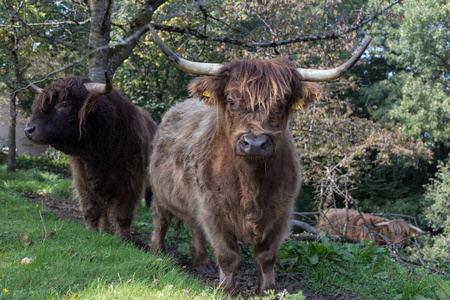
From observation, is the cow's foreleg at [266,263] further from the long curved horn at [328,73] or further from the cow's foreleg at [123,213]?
the cow's foreleg at [123,213]

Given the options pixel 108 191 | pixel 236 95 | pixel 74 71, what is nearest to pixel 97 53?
pixel 108 191

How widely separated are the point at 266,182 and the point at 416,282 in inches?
68.6

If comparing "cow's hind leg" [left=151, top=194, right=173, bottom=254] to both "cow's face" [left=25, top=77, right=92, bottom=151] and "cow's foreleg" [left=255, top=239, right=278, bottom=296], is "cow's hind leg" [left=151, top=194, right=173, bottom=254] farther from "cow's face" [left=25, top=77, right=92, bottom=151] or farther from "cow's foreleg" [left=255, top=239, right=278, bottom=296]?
"cow's foreleg" [left=255, top=239, right=278, bottom=296]

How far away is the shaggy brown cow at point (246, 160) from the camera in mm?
3338

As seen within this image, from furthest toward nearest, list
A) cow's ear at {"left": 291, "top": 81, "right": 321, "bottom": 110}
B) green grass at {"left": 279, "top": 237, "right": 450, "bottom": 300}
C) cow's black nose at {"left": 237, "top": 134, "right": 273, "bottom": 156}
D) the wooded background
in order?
the wooded background
green grass at {"left": 279, "top": 237, "right": 450, "bottom": 300}
cow's ear at {"left": 291, "top": 81, "right": 321, "bottom": 110}
cow's black nose at {"left": 237, "top": 134, "right": 273, "bottom": 156}

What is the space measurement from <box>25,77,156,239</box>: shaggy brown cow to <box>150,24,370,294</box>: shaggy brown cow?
168 centimetres

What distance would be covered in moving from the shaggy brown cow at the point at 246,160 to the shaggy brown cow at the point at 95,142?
66.3 inches

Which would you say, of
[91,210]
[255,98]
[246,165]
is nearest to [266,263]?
[246,165]

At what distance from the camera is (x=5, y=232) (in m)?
4.15

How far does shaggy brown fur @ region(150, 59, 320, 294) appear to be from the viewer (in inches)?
132

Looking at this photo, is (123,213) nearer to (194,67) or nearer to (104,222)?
(104,222)

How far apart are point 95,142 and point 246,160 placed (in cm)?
273

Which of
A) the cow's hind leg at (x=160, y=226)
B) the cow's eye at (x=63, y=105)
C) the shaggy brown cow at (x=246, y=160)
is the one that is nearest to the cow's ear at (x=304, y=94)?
the shaggy brown cow at (x=246, y=160)

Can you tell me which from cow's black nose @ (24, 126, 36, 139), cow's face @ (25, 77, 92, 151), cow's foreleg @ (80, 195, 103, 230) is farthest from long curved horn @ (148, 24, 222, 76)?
cow's foreleg @ (80, 195, 103, 230)
